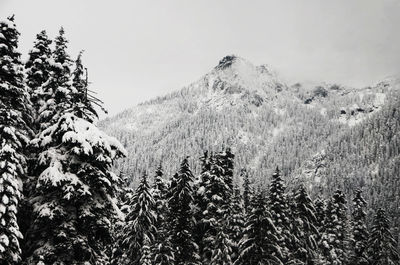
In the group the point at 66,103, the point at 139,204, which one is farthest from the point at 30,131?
the point at 139,204

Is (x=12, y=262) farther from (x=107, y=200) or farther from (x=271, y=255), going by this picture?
(x=271, y=255)

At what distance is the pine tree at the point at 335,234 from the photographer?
46.1m

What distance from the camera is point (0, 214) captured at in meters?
12.4

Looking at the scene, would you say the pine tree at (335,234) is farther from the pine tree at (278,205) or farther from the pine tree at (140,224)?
the pine tree at (140,224)

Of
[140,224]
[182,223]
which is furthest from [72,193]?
[140,224]

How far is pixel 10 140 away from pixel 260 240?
71.5 feet

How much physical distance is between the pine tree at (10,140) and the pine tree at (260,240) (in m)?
19.2

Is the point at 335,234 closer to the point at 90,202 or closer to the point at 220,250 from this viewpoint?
the point at 220,250

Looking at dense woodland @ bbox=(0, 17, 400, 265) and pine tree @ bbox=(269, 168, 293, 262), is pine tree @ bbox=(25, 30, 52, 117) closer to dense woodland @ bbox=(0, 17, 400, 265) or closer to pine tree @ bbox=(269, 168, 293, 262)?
dense woodland @ bbox=(0, 17, 400, 265)

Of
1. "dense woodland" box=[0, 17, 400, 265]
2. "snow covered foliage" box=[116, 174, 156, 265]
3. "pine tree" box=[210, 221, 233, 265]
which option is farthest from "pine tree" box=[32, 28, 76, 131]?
"pine tree" box=[210, 221, 233, 265]

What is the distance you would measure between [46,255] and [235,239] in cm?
2622

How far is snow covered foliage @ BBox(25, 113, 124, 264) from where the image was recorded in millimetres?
12781

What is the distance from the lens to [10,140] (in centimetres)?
1405

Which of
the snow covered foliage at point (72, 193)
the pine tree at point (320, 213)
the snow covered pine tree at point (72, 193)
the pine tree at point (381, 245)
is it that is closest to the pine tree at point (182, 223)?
the snow covered pine tree at point (72, 193)
